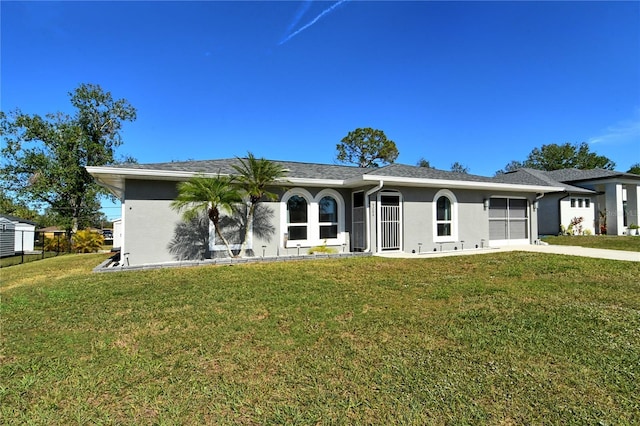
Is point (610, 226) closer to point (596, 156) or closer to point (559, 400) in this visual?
point (559, 400)

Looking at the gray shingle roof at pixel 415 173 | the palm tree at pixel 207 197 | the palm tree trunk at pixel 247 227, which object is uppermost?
the gray shingle roof at pixel 415 173

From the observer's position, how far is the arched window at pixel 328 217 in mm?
12328

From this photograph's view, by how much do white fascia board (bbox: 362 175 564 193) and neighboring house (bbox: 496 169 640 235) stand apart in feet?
17.1

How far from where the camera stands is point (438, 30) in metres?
13.9

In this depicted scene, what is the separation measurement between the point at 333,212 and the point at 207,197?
4966mm

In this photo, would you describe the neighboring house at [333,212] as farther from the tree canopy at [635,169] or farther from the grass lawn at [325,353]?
the tree canopy at [635,169]

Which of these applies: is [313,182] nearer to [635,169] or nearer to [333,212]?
[333,212]

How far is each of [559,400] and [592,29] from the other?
50.5ft

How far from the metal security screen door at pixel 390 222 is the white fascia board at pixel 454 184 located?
79 cm

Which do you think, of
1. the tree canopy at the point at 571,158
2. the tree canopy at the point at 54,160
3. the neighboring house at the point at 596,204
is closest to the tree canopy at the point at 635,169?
the tree canopy at the point at 571,158

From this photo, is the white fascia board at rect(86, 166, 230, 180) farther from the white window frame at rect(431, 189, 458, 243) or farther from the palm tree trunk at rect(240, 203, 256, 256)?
the white window frame at rect(431, 189, 458, 243)

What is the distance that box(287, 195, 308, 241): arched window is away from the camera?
38.8 feet

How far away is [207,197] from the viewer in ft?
31.4

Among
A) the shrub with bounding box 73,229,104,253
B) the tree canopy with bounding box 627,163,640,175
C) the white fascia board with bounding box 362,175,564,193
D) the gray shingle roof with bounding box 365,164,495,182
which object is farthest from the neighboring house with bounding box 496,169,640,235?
the tree canopy with bounding box 627,163,640,175
